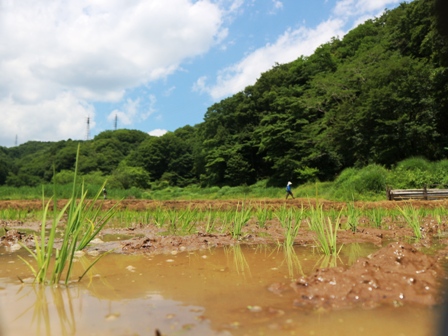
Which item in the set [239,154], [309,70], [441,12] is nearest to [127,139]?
[239,154]

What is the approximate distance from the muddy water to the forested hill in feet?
19.2

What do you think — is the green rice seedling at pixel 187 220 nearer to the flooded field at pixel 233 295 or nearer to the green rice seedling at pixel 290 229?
the green rice seedling at pixel 290 229

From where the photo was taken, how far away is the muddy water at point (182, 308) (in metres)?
1.25

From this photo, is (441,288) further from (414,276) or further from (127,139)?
(127,139)

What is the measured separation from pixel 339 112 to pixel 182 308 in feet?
79.6

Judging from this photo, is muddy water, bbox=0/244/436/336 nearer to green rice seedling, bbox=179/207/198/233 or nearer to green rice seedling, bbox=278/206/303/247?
green rice seedling, bbox=278/206/303/247

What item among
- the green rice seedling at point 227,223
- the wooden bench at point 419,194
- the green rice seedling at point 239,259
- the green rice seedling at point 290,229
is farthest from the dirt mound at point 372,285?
the wooden bench at point 419,194

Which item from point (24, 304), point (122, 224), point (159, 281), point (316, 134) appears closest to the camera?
point (24, 304)

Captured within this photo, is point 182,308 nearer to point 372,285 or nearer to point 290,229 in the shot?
point 372,285

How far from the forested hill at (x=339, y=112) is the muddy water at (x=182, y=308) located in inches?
231

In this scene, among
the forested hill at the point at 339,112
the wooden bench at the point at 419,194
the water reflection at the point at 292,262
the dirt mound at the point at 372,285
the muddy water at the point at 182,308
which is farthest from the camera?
the forested hill at the point at 339,112

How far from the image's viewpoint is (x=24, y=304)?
1533 millimetres

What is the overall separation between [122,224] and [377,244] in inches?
154

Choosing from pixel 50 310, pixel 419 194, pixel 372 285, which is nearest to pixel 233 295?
pixel 372 285
